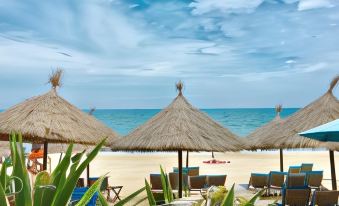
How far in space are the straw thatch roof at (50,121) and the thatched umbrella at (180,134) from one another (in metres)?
0.71

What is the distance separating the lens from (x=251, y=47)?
100 metres

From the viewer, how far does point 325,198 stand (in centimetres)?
748

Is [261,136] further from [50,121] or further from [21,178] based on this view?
[21,178]

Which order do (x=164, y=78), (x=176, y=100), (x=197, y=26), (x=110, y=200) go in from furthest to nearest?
(x=164, y=78)
(x=197, y=26)
(x=110, y=200)
(x=176, y=100)

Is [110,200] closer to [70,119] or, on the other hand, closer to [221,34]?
[70,119]

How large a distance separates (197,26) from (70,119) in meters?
90.3

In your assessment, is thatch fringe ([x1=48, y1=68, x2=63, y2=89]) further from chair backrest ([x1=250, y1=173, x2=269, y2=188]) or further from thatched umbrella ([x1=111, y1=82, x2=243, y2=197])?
chair backrest ([x1=250, y1=173, x2=269, y2=188])

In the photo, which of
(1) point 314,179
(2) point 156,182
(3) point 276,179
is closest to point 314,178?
(1) point 314,179

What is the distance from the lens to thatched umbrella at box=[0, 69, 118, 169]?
25.6ft

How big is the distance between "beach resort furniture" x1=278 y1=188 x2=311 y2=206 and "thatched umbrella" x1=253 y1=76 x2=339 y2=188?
1131mm

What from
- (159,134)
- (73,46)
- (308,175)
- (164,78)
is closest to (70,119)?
(159,134)

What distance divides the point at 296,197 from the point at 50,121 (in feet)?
14.3

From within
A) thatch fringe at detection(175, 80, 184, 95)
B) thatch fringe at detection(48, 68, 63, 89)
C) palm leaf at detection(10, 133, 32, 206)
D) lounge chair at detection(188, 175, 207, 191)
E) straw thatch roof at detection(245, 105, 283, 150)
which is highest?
thatch fringe at detection(48, 68, 63, 89)

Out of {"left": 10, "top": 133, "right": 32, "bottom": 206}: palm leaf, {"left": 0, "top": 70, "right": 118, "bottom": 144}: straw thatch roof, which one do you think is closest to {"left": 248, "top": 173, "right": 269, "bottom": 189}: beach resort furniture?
{"left": 0, "top": 70, "right": 118, "bottom": 144}: straw thatch roof
